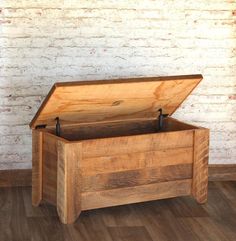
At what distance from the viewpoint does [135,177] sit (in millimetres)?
3451

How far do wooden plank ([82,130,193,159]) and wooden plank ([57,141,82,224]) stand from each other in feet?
0.22

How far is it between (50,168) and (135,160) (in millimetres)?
448

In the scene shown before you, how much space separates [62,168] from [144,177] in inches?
18.6

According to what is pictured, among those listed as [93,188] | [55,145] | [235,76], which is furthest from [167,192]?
[235,76]

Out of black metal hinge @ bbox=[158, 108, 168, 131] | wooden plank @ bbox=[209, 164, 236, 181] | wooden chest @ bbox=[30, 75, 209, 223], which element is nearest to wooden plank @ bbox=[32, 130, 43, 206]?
wooden chest @ bbox=[30, 75, 209, 223]

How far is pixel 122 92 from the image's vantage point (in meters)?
3.40

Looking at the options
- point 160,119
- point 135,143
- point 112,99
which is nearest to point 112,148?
point 135,143

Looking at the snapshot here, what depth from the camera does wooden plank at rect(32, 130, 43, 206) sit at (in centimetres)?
348

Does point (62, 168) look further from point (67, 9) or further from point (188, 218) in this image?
point (67, 9)

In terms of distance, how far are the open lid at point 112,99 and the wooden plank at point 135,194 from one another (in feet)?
1.47

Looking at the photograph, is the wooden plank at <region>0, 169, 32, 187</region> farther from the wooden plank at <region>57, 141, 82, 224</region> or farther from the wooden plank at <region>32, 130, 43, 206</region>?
the wooden plank at <region>57, 141, 82, 224</region>

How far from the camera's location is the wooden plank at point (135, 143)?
3303 millimetres

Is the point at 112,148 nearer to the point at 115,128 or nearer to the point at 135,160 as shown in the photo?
the point at 135,160

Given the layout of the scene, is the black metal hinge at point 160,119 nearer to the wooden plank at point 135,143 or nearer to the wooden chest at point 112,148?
the wooden chest at point 112,148
